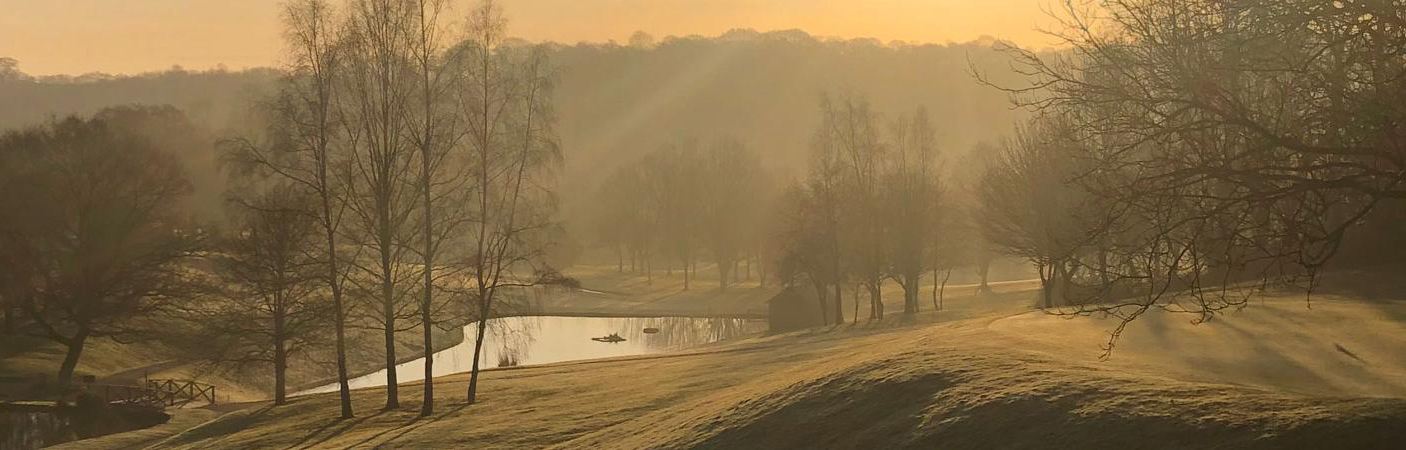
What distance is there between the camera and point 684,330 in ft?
265

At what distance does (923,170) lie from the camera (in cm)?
7506

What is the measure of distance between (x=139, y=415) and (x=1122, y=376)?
39411mm

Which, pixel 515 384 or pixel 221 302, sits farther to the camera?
pixel 221 302

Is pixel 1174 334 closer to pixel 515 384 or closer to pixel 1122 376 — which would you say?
pixel 1122 376

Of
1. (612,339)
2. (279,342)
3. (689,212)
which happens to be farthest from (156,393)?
(689,212)

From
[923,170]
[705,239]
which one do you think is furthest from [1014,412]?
[705,239]

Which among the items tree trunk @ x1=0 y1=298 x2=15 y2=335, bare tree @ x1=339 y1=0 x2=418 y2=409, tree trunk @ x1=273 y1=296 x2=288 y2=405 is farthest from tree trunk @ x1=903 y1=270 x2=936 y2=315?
tree trunk @ x1=0 y1=298 x2=15 y2=335

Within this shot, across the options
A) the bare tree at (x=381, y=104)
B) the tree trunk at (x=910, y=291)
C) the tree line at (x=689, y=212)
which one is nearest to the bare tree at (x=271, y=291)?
the bare tree at (x=381, y=104)

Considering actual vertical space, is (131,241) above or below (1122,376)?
above

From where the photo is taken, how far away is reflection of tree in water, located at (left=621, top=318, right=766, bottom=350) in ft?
241

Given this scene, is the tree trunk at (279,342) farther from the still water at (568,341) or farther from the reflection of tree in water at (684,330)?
the reflection of tree in water at (684,330)

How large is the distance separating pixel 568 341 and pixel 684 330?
1191 cm

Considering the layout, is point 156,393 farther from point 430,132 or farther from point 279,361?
point 430,132

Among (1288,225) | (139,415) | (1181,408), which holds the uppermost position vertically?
(1288,225)
